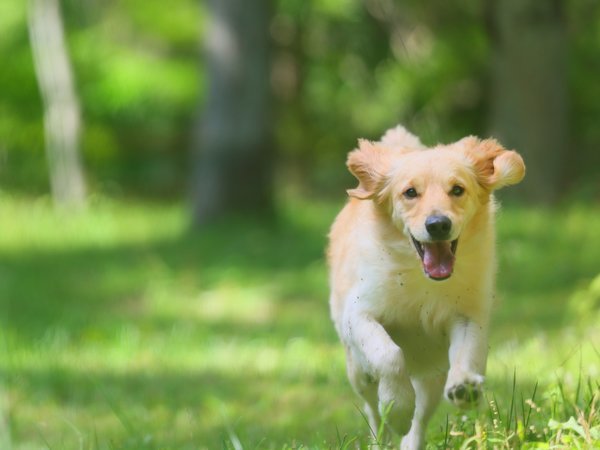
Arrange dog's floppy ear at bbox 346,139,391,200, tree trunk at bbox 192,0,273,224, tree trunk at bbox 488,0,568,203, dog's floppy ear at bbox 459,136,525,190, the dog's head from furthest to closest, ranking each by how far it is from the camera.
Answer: tree trunk at bbox 488,0,568,203 → tree trunk at bbox 192,0,273,224 → dog's floppy ear at bbox 346,139,391,200 → dog's floppy ear at bbox 459,136,525,190 → the dog's head

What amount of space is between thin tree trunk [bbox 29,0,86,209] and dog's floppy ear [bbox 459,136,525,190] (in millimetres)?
12568

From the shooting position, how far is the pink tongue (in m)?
4.23

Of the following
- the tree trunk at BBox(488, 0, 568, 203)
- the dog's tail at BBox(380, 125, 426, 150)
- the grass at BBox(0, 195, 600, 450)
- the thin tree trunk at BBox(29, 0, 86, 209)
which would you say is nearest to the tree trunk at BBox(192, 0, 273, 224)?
the grass at BBox(0, 195, 600, 450)

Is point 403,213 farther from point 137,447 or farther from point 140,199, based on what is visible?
Answer: point 140,199

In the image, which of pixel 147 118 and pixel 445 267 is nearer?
pixel 445 267

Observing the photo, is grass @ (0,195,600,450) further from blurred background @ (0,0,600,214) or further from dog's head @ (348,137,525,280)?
blurred background @ (0,0,600,214)

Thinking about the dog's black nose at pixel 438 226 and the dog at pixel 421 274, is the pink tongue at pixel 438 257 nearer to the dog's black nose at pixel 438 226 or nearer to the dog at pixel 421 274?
the dog at pixel 421 274

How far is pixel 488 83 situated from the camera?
20406 mm

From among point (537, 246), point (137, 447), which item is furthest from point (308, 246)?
point (137, 447)

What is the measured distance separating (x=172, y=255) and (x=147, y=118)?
8963 mm

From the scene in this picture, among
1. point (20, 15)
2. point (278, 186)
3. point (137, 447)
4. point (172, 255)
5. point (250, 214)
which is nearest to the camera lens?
point (137, 447)

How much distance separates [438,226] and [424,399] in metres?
1.06

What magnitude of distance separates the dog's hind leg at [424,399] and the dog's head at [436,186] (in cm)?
72

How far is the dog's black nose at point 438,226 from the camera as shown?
161 inches
